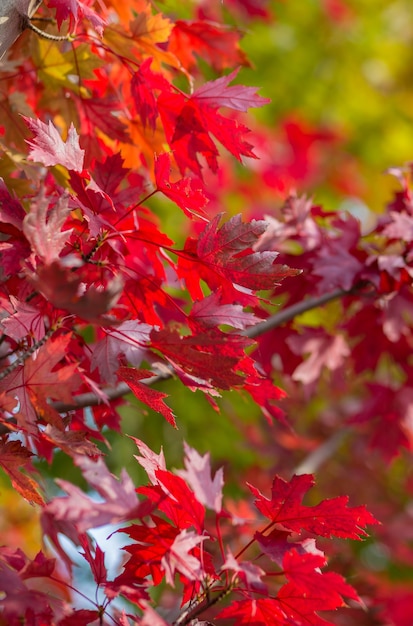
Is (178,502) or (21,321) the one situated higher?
(21,321)

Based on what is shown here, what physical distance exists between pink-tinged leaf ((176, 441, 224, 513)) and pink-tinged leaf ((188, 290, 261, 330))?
0.60ft

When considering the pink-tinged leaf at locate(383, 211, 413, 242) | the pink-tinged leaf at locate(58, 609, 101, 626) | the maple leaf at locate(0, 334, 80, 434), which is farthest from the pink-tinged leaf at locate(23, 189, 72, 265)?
the pink-tinged leaf at locate(383, 211, 413, 242)

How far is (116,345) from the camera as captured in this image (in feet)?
3.07

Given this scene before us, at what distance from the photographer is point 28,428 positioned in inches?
33.5

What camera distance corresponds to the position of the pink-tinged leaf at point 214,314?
0.93m

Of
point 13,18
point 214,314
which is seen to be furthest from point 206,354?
point 13,18

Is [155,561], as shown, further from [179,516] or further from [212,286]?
[212,286]

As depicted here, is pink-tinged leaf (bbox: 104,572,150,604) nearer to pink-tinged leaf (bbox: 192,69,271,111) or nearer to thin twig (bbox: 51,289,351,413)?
thin twig (bbox: 51,289,351,413)

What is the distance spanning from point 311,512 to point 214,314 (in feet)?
0.98

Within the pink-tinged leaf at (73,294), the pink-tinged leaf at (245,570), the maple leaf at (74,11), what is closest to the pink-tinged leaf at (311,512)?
the pink-tinged leaf at (245,570)

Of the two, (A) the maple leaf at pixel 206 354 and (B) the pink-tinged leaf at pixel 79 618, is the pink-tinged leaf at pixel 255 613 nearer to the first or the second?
(B) the pink-tinged leaf at pixel 79 618

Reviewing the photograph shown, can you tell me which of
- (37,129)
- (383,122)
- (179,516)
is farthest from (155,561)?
(383,122)

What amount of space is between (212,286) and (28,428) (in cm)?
35

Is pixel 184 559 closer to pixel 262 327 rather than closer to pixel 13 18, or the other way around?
pixel 262 327
